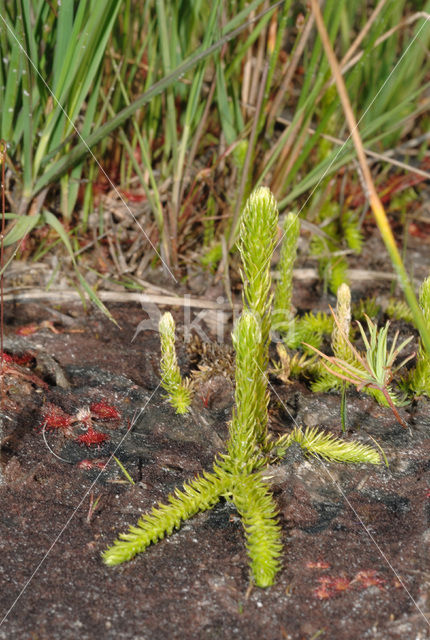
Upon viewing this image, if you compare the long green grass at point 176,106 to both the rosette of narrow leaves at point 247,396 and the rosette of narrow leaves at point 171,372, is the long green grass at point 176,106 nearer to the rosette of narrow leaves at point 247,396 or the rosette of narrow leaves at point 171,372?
the rosette of narrow leaves at point 171,372

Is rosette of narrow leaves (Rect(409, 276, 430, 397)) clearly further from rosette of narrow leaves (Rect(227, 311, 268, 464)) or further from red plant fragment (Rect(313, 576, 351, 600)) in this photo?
red plant fragment (Rect(313, 576, 351, 600))

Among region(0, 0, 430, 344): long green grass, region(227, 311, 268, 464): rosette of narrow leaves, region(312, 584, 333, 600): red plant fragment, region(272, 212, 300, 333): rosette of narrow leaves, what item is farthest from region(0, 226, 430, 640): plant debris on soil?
region(0, 0, 430, 344): long green grass

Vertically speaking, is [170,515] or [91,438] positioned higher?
[170,515]

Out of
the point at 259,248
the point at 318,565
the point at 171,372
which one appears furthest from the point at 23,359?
the point at 318,565

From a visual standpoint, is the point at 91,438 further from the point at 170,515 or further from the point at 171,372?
the point at 170,515

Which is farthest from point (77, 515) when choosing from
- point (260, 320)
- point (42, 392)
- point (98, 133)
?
point (98, 133)
